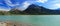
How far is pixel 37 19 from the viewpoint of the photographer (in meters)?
1.00

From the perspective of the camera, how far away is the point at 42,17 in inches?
39.0

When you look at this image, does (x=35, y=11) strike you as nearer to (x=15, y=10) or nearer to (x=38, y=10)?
(x=38, y=10)

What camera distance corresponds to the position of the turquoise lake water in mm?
983

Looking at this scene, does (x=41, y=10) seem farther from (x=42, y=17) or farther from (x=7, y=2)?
(x=7, y=2)

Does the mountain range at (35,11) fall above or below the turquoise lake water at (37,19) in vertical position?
above

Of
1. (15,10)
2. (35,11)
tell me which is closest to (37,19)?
(35,11)

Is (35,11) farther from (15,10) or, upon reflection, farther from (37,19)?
(15,10)

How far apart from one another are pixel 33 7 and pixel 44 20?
0.61ft

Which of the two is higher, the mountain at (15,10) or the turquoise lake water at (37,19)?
the mountain at (15,10)

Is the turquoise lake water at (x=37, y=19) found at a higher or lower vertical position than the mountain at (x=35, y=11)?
lower

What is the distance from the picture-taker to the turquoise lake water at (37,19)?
3.22ft

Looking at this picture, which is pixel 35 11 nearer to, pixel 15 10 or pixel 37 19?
pixel 37 19

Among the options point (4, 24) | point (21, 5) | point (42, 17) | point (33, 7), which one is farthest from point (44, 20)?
point (4, 24)


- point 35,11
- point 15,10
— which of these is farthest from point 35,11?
point 15,10
